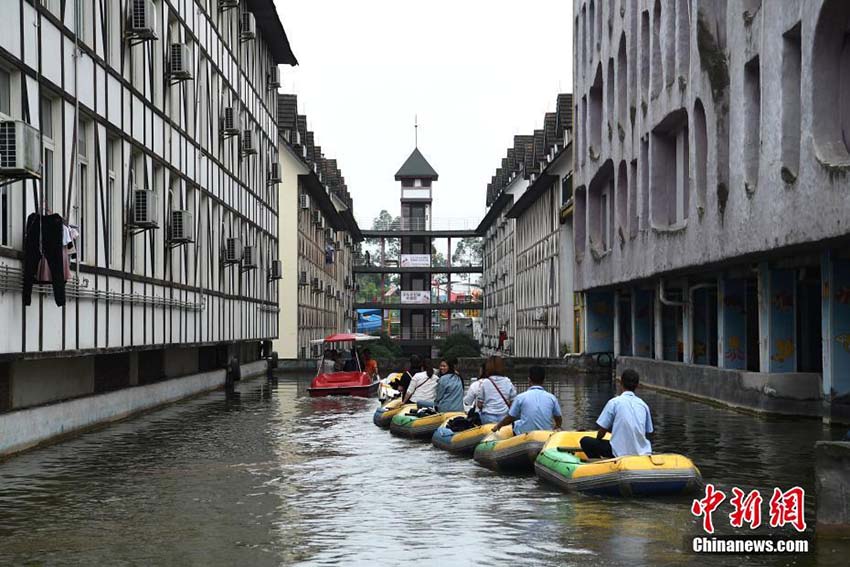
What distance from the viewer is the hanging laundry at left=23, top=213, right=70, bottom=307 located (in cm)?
1888

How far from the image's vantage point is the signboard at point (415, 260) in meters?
107

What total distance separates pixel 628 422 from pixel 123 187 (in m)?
14.5

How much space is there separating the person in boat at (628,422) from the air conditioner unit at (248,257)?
2952 centimetres

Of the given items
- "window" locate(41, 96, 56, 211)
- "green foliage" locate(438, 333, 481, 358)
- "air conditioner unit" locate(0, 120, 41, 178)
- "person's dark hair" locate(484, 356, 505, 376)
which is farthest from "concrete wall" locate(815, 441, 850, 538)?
"green foliage" locate(438, 333, 481, 358)

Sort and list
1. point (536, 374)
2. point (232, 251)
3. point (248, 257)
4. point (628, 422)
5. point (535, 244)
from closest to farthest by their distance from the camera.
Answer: point (628, 422)
point (536, 374)
point (232, 251)
point (248, 257)
point (535, 244)

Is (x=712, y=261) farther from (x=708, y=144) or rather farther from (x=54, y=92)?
(x=54, y=92)

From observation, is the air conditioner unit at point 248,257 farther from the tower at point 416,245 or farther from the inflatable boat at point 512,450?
the tower at point 416,245

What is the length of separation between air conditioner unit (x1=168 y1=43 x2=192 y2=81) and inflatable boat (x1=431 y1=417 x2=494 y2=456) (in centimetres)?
1283

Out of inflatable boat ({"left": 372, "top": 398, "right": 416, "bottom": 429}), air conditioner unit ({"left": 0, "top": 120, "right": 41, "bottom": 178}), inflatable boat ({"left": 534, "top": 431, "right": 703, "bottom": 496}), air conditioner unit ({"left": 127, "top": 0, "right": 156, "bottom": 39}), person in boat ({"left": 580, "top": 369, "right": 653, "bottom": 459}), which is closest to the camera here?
inflatable boat ({"left": 534, "top": 431, "right": 703, "bottom": 496})

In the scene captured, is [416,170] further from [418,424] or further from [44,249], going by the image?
[44,249]

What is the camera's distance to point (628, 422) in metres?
14.8

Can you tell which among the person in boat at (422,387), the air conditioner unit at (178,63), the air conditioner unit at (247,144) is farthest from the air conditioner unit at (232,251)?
the person in boat at (422,387)

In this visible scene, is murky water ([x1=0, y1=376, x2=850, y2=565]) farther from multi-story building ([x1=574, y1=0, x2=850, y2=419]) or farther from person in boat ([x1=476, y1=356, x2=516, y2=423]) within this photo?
multi-story building ([x1=574, y1=0, x2=850, y2=419])

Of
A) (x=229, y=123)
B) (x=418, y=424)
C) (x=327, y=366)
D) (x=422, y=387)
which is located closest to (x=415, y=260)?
(x=229, y=123)
